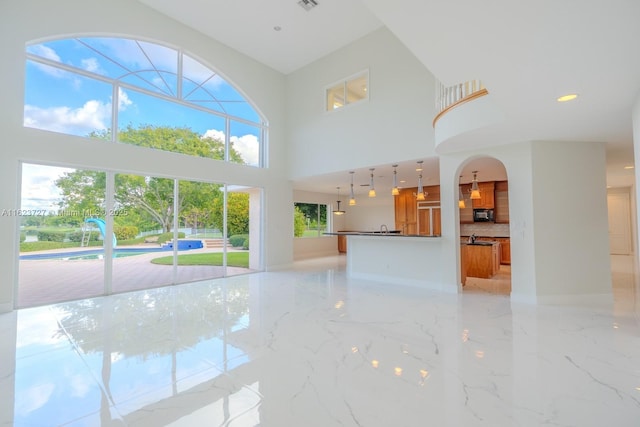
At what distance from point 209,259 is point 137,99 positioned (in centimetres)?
375

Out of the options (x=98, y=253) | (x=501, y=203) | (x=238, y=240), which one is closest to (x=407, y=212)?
(x=501, y=203)

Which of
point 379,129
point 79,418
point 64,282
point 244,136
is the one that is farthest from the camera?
point 244,136

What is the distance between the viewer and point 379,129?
657 centimetres

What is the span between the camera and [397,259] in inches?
247

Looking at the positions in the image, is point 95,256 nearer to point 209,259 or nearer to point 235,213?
point 209,259

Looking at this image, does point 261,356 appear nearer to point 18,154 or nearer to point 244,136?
point 18,154

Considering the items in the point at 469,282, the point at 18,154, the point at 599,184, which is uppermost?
the point at 18,154

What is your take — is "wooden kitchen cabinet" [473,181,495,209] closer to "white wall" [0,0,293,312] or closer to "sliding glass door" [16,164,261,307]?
"white wall" [0,0,293,312]

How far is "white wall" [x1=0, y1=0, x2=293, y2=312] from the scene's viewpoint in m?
4.39

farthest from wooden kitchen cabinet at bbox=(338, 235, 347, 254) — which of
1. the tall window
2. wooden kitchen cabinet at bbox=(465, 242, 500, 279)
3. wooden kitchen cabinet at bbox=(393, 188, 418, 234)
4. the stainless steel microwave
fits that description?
wooden kitchen cabinet at bbox=(465, 242, 500, 279)

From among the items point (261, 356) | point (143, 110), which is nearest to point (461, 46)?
point (261, 356)

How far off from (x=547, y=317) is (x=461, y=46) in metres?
3.76

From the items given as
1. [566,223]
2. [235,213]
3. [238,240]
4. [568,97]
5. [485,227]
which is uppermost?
[568,97]

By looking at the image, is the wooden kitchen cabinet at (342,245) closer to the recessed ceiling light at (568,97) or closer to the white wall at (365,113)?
the white wall at (365,113)
